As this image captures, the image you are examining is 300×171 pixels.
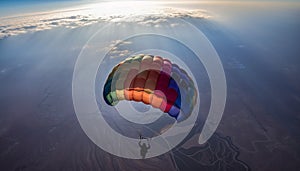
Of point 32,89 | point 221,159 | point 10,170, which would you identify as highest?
point 221,159

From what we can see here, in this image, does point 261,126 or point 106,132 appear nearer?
point 106,132

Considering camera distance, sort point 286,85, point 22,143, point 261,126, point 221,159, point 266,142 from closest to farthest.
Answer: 1. point 221,159
2. point 266,142
3. point 22,143
4. point 261,126
5. point 286,85

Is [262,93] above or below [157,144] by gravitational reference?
below

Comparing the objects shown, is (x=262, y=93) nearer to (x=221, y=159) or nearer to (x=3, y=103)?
(x=221, y=159)

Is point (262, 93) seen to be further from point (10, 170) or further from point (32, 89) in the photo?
point (32, 89)

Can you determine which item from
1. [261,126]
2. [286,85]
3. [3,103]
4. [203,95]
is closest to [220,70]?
[286,85]

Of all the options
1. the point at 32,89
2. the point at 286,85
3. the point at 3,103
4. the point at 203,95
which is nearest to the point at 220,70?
the point at 286,85

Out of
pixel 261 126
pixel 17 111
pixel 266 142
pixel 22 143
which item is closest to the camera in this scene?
pixel 266 142
